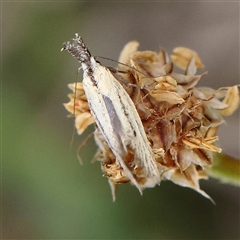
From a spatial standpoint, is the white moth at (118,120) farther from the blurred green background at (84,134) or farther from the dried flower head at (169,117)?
the blurred green background at (84,134)

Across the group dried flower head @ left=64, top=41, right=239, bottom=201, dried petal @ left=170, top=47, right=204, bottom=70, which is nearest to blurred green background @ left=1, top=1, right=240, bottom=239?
dried petal @ left=170, top=47, right=204, bottom=70

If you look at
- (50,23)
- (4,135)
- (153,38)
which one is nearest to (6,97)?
(4,135)

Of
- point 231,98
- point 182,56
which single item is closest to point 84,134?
point 182,56

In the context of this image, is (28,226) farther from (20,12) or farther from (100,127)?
(100,127)

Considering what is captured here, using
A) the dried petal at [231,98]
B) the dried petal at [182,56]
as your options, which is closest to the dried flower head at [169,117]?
the dried petal at [231,98]

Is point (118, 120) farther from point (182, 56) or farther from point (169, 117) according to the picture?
point (182, 56)

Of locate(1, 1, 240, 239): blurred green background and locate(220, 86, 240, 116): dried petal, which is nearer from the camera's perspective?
locate(220, 86, 240, 116): dried petal

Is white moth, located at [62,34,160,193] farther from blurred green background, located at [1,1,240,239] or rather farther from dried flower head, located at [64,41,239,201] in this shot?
blurred green background, located at [1,1,240,239]
